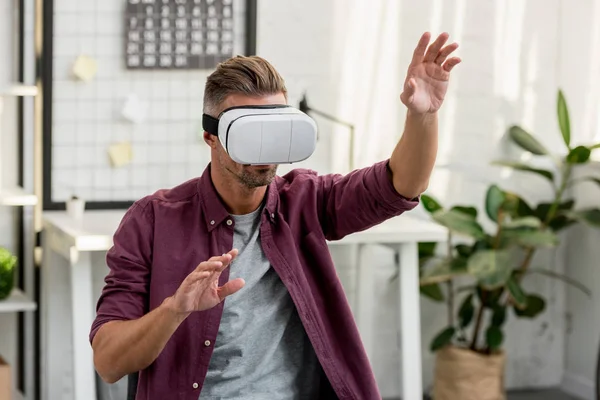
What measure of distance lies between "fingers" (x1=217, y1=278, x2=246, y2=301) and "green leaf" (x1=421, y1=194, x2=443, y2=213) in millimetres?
2229

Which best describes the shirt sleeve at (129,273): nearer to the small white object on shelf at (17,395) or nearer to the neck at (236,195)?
the neck at (236,195)

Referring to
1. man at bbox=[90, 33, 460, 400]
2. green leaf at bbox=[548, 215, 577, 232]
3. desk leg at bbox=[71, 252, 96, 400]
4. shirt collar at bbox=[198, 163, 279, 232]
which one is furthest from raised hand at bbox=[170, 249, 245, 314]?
green leaf at bbox=[548, 215, 577, 232]

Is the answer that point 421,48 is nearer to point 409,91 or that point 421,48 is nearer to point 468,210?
point 409,91

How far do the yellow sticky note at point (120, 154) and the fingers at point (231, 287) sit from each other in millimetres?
2071

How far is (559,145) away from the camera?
4191 millimetres

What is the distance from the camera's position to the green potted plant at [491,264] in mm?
3615

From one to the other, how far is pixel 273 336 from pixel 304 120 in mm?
408

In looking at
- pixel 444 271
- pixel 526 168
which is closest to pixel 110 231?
pixel 444 271

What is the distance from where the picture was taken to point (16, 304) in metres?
3.31

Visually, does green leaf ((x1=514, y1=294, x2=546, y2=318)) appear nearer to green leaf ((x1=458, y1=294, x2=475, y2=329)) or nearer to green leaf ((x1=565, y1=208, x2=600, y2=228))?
green leaf ((x1=458, y1=294, x2=475, y2=329))

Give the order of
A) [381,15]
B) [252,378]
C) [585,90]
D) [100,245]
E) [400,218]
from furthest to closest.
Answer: [585,90], [381,15], [400,218], [100,245], [252,378]

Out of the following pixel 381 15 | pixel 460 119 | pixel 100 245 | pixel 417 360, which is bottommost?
pixel 417 360

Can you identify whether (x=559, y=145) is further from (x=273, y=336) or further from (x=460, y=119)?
(x=273, y=336)

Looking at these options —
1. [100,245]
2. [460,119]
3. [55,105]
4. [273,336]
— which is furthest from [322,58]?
[273,336]
